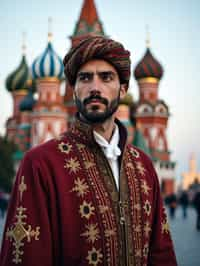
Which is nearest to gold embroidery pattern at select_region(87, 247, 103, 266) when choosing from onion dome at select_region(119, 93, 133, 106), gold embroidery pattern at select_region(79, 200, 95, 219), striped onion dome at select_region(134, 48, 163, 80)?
gold embroidery pattern at select_region(79, 200, 95, 219)

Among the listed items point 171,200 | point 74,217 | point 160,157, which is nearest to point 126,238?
point 74,217

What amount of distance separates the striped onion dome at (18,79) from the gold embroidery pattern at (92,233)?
44008 mm

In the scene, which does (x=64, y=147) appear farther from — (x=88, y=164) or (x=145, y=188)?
(x=145, y=188)

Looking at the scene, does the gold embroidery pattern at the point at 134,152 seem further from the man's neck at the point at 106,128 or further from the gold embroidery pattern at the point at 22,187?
the gold embroidery pattern at the point at 22,187

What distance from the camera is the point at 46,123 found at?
3809cm

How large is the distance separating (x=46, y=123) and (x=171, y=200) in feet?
59.7

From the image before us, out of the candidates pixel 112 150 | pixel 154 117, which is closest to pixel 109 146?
pixel 112 150

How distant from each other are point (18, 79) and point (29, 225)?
145 ft

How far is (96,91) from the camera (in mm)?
2811

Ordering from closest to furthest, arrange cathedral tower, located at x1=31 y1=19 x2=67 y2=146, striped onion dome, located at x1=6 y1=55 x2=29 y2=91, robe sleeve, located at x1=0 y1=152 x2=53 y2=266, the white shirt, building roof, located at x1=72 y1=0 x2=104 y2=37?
robe sleeve, located at x1=0 y1=152 x2=53 y2=266
the white shirt
cathedral tower, located at x1=31 y1=19 x2=67 y2=146
building roof, located at x1=72 y1=0 x2=104 y2=37
striped onion dome, located at x1=6 y1=55 x2=29 y2=91

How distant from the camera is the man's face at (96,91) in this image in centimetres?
281

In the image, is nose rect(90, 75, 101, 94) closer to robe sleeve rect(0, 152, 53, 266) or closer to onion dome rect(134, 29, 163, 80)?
robe sleeve rect(0, 152, 53, 266)

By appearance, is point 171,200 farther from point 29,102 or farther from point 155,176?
point 29,102

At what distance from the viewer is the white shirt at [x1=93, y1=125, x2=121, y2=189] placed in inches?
114
